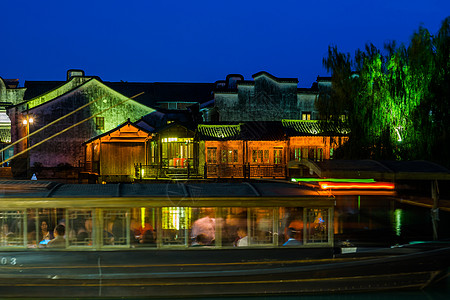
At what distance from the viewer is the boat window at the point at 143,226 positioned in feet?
25.6

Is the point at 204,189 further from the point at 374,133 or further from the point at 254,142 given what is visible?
the point at 254,142

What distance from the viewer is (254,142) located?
2567 centimetres

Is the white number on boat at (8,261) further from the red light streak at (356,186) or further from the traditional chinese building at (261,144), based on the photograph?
the traditional chinese building at (261,144)

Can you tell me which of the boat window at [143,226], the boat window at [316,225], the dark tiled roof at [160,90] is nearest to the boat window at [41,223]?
the boat window at [143,226]

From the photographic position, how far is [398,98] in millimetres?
15859

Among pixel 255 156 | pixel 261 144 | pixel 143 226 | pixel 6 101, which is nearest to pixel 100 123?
pixel 255 156

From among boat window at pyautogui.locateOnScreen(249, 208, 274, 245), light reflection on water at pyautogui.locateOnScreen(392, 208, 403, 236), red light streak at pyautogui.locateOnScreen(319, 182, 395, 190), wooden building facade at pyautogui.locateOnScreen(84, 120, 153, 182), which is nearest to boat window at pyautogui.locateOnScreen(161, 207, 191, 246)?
boat window at pyautogui.locateOnScreen(249, 208, 274, 245)

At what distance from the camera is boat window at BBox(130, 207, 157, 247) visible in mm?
7797

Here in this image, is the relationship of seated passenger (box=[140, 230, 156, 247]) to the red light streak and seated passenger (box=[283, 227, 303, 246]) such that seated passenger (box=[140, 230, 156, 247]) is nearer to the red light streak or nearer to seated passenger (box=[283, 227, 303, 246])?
seated passenger (box=[283, 227, 303, 246])

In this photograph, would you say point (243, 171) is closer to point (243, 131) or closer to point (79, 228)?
point (243, 131)

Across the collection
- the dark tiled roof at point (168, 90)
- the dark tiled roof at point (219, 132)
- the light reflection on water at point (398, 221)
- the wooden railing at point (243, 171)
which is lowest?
the light reflection on water at point (398, 221)

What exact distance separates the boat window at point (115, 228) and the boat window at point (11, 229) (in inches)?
55.0

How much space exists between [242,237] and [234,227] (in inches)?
8.8

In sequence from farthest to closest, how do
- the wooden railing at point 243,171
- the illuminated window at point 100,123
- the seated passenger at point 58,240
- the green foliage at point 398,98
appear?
the illuminated window at point 100,123 < the wooden railing at point 243,171 < the green foliage at point 398,98 < the seated passenger at point 58,240
